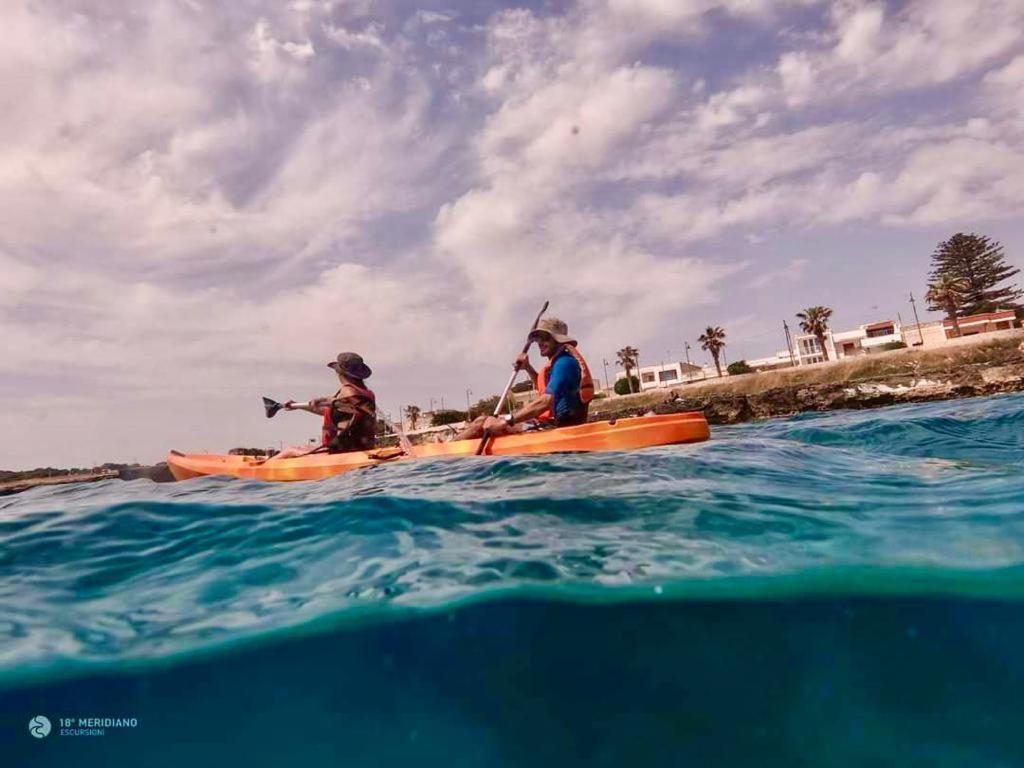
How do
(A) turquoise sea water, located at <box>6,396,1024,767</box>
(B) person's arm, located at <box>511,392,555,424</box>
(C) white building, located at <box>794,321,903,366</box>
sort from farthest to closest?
(C) white building, located at <box>794,321,903,366</box>
(B) person's arm, located at <box>511,392,555,424</box>
(A) turquoise sea water, located at <box>6,396,1024,767</box>

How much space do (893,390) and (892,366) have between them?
6751 millimetres

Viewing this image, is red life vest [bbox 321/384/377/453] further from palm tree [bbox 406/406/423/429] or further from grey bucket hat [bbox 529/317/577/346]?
palm tree [bbox 406/406/423/429]

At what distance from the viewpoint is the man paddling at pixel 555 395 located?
859 cm

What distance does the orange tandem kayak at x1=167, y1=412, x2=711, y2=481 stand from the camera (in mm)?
7836

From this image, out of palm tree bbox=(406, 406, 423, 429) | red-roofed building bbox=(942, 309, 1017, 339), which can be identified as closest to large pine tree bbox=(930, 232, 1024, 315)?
red-roofed building bbox=(942, 309, 1017, 339)

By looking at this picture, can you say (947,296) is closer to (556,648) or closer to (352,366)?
(352,366)

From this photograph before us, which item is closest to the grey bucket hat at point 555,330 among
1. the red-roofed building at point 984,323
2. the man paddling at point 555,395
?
the man paddling at point 555,395

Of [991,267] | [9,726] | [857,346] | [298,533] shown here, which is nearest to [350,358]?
[298,533]

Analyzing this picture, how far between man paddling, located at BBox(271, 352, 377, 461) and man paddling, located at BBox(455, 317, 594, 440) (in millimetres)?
1990

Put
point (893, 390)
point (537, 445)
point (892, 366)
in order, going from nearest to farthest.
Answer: point (537, 445) → point (893, 390) → point (892, 366)

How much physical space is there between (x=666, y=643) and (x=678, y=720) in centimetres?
38

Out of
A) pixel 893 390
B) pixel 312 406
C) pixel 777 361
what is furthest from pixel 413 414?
pixel 312 406

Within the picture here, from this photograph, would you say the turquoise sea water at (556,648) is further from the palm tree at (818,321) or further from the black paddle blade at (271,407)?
the palm tree at (818,321)

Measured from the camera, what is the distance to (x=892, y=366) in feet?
120
